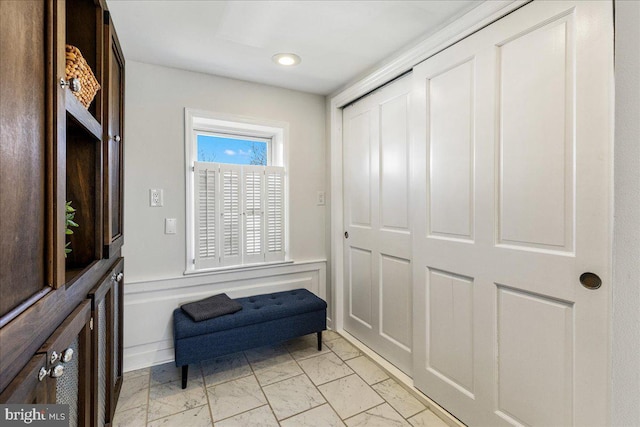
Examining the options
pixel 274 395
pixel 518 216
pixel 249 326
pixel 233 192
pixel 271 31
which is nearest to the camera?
pixel 518 216

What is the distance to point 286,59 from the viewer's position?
6.97 feet

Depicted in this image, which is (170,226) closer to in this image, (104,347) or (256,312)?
(256,312)

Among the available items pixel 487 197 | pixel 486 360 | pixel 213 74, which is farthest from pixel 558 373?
pixel 213 74

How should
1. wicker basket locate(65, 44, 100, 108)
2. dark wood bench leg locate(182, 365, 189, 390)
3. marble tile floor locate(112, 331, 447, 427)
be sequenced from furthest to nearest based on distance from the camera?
1. dark wood bench leg locate(182, 365, 189, 390)
2. marble tile floor locate(112, 331, 447, 427)
3. wicker basket locate(65, 44, 100, 108)

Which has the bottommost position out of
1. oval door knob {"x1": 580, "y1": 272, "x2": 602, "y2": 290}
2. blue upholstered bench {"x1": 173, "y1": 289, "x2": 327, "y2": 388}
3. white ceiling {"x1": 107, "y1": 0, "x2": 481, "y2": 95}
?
blue upholstered bench {"x1": 173, "y1": 289, "x2": 327, "y2": 388}

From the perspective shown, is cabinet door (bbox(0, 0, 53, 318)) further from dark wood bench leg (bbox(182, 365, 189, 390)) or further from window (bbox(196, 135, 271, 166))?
window (bbox(196, 135, 271, 166))

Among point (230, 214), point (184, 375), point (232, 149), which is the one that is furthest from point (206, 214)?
point (184, 375)

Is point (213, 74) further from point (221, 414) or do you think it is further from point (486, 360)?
point (486, 360)

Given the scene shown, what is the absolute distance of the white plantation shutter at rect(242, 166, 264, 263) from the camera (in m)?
2.51

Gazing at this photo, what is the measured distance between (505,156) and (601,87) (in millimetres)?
401

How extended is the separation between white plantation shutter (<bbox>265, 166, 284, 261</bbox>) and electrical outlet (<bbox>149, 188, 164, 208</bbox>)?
0.80 metres

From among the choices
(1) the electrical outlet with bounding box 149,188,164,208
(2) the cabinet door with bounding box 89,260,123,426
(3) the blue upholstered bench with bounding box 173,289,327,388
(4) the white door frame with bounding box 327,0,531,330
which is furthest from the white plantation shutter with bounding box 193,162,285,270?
(2) the cabinet door with bounding box 89,260,123,426

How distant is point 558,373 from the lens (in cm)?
124

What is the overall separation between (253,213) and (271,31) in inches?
53.1
